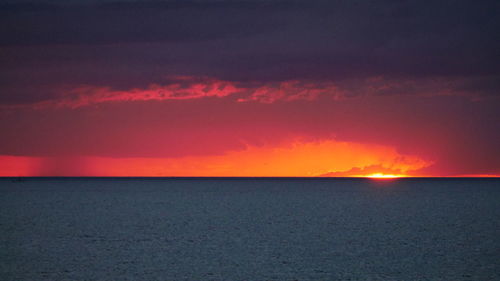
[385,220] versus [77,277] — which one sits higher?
[385,220]

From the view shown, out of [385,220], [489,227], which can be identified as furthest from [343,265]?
[385,220]

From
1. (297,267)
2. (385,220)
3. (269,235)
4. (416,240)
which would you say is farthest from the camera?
(385,220)

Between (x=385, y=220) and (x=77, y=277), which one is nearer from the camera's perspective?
(x=77, y=277)

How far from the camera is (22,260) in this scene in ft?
71.3

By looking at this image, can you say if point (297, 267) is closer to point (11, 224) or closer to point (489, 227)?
point (489, 227)

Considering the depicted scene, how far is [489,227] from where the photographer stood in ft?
114

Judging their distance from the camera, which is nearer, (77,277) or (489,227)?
(77,277)

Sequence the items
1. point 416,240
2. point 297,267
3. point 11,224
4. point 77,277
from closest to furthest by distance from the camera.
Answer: point 77,277 → point 297,267 → point 416,240 → point 11,224

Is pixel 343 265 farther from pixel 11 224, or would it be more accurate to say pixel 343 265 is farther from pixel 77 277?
pixel 11 224

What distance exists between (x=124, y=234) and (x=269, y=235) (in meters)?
8.68

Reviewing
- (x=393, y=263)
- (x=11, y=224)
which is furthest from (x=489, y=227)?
(x=11, y=224)

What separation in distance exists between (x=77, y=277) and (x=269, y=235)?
14184 mm

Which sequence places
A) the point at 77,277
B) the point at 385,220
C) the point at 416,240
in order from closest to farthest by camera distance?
the point at 77,277 < the point at 416,240 < the point at 385,220

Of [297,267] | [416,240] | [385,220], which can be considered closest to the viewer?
[297,267]
